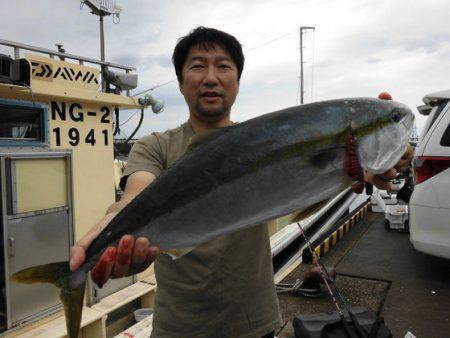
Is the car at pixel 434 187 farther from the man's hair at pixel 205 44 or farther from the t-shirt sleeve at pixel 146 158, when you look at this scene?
the t-shirt sleeve at pixel 146 158

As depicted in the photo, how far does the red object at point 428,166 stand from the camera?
4484 mm

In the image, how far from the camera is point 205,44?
2363 millimetres

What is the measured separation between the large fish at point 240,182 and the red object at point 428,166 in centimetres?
309

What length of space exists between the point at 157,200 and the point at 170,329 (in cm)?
80

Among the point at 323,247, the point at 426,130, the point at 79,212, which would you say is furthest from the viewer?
the point at 323,247

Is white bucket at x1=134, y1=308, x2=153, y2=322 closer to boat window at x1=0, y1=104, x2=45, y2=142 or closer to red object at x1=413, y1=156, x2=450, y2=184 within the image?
boat window at x1=0, y1=104, x2=45, y2=142

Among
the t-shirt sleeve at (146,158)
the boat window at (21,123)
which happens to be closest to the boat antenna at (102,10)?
the boat window at (21,123)

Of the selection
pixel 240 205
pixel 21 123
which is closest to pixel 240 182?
pixel 240 205

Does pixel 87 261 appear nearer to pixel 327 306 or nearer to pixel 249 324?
pixel 249 324

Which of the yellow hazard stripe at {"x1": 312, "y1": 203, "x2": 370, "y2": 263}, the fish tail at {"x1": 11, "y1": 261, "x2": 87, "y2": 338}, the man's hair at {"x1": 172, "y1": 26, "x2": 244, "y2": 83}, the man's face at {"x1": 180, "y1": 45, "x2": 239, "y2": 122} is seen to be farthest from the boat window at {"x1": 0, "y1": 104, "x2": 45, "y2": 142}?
the yellow hazard stripe at {"x1": 312, "y1": 203, "x2": 370, "y2": 263}

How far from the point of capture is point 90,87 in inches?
215

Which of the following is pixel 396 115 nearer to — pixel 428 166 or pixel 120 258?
pixel 120 258

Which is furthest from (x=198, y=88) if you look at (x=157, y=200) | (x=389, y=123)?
(x=389, y=123)

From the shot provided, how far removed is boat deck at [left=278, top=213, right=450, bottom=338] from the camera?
13.1 ft
